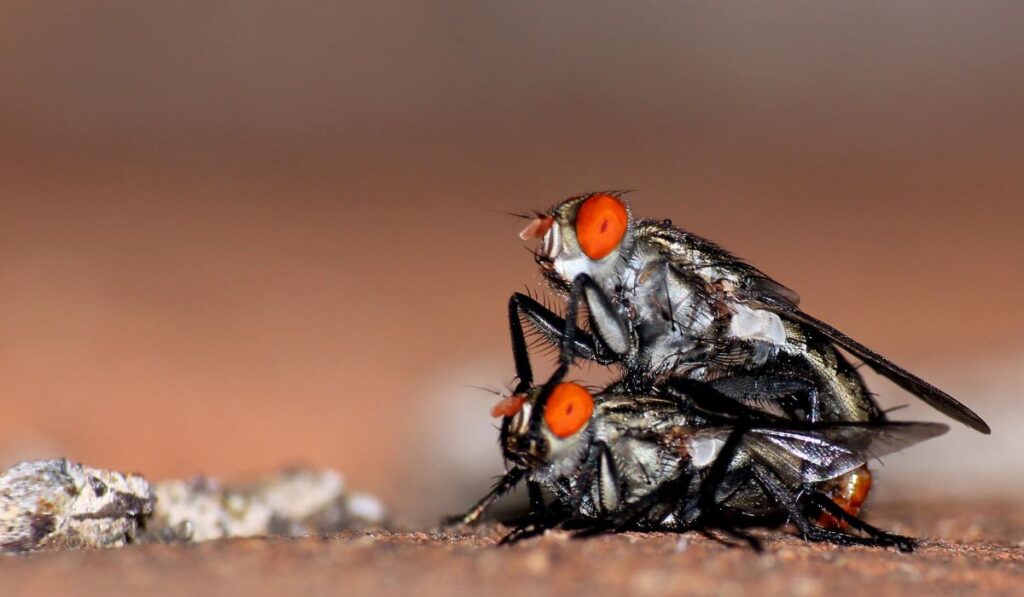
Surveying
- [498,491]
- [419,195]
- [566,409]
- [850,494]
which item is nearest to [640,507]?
[566,409]

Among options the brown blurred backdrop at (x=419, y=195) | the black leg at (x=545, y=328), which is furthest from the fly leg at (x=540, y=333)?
the brown blurred backdrop at (x=419, y=195)

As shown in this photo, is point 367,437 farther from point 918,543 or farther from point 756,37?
point 756,37

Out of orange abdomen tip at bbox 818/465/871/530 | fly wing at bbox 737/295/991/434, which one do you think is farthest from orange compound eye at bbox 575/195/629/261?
orange abdomen tip at bbox 818/465/871/530

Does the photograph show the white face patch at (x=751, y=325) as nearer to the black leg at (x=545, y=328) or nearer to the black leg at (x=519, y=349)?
the black leg at (x=545, y=328)

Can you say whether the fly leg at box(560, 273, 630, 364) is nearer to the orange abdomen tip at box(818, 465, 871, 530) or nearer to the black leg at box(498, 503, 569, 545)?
the black leg at box(498, 503, 569, 545)

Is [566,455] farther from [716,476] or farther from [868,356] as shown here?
[868,356]

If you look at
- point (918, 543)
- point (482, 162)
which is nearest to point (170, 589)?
point (918, 543)
